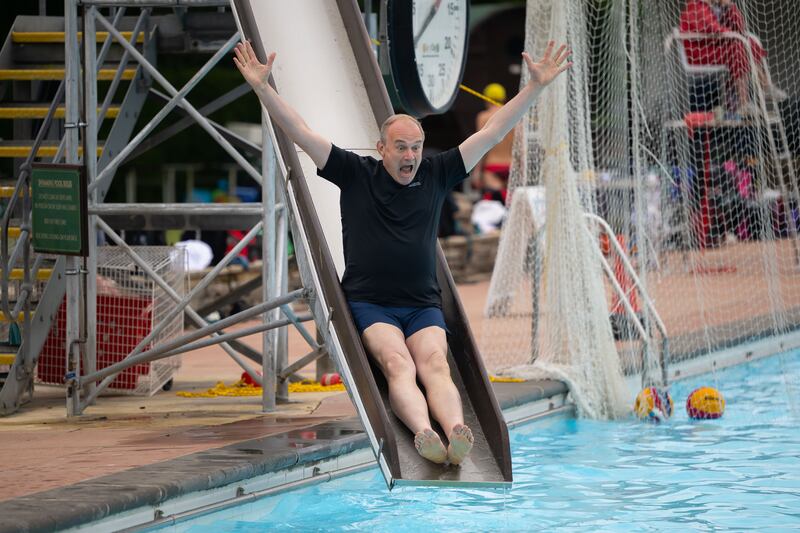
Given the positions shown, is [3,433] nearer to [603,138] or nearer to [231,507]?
[231,507]

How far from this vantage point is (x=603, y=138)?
1084cm

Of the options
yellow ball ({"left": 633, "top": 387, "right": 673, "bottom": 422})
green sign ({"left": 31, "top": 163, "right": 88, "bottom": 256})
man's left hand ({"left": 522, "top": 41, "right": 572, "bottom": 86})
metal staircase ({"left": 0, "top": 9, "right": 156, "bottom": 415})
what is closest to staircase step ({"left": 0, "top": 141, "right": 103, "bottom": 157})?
metal staircase ({"left": 0, "top": 9, "right": 156, "bottom": 415})

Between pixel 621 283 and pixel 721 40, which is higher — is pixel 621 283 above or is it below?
below

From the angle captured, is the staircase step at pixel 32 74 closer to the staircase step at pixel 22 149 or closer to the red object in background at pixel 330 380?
the staircase step at pixel 22 149

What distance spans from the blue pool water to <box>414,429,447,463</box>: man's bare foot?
77cm

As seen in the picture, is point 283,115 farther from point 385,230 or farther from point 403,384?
point 403,384

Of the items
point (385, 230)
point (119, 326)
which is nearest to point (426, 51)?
point (385, 230)

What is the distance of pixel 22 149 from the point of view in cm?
1020

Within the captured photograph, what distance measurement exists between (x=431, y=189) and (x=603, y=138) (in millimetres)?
4083

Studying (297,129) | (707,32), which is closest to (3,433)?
(297,129)

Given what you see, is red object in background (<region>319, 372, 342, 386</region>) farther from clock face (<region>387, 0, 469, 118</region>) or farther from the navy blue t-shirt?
the navy blue t-shirt

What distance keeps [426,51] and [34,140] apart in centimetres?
316

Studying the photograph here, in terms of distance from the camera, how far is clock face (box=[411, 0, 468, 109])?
30.9ft

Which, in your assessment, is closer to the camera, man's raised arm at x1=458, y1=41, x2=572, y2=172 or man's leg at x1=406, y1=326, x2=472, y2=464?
man's leg at x1=406, y1=326, x2=472, y2=464
